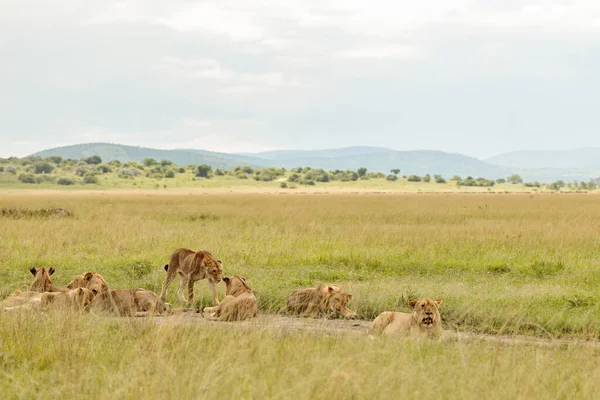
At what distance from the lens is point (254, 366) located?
654 centimetres

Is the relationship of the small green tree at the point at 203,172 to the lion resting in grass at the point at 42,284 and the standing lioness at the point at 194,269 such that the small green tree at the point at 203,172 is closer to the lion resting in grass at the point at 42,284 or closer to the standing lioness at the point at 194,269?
the standing lioness at the point at 194,269

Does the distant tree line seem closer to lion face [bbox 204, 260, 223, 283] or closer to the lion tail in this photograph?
lion face [bbox 204, 260, 223, 283]

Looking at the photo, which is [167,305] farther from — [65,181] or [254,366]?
[65,181]

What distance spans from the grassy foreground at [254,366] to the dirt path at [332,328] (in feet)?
0.95

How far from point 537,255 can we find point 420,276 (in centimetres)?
412

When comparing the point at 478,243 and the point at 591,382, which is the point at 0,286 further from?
the point at 478,243

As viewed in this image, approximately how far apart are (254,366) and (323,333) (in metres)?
2.26

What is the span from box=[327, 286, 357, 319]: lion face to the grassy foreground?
2.70 meters

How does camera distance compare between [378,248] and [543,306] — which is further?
[378,248]

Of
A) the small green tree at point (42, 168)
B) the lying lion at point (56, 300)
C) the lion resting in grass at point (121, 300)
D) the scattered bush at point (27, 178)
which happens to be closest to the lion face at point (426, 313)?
the lion resting in grass at point (121, 300)

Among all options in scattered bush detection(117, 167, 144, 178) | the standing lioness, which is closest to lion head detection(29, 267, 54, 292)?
the standing lioness

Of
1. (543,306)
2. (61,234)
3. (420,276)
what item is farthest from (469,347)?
(61,234)

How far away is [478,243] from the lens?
2008 centimetres

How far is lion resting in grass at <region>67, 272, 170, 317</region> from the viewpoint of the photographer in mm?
10883
